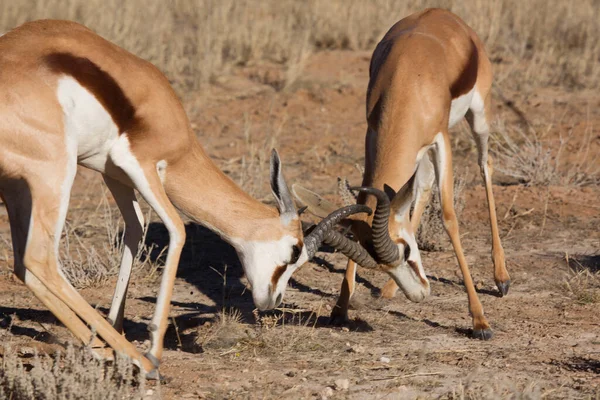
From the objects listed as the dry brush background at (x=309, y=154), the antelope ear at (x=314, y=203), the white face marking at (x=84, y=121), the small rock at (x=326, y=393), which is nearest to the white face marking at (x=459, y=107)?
the dry brush background at (x=309, y=154)

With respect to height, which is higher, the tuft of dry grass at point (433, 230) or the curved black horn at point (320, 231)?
the tuft of dry grass at point (433, 230)

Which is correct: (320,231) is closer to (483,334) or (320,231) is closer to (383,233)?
(383,233)

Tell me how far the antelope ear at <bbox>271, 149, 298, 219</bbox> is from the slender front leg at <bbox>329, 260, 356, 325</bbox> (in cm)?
114

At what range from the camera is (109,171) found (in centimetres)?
556

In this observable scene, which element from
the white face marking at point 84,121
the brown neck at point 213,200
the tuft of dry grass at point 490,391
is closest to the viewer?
the tuft of dry grass at point 490,391

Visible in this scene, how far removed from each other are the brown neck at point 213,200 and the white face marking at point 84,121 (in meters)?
0.48

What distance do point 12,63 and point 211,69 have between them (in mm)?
8431

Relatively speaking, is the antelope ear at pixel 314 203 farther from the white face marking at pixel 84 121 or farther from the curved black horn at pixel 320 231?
the white face marking at pixel 84 121

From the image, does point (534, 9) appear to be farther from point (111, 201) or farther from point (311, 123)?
point (111, 201)

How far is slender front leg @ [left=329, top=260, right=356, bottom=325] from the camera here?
661 cm

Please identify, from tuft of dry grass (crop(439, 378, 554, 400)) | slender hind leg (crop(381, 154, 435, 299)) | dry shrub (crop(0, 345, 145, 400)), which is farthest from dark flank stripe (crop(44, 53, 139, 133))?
slender hind leg (crop(381, 154, 435, 299))

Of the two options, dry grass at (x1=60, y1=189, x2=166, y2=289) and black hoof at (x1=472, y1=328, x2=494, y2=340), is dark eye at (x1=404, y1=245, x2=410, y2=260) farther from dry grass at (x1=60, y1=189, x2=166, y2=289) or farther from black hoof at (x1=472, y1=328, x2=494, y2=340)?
dry grass at (x1=60, y1=189, x2=166, y2=289)

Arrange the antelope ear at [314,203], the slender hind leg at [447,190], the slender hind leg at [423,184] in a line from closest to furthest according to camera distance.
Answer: the antelope ear at [314,203], the slender hind leg at [447,190], the slender hind leg at [423,184]

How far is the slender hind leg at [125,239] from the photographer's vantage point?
6.02 m
